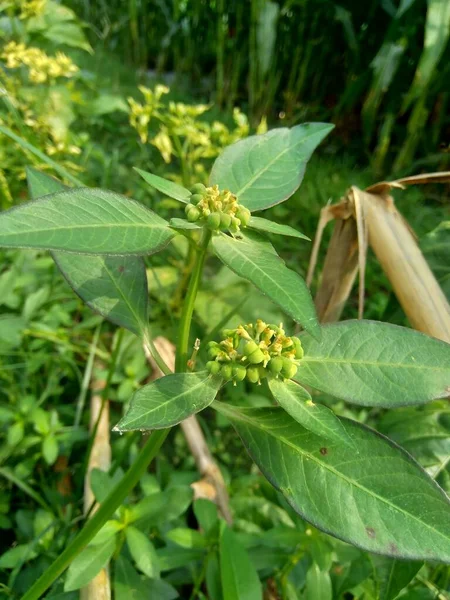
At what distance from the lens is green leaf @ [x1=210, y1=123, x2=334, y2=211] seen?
21.1 inches

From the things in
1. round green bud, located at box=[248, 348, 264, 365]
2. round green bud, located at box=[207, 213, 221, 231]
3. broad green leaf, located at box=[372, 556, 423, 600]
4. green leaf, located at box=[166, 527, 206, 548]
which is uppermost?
round green bud, located at box=[207, 213, 221, 231]

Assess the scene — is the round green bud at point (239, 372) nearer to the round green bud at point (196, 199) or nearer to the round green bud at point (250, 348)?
the round green bud at point (250, 348)

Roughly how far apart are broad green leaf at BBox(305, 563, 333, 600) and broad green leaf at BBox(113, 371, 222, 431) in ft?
1.33

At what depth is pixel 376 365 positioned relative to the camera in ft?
1.52

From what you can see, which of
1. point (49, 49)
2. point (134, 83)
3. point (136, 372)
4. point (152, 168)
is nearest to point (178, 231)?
point (136, 372)

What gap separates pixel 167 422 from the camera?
400 millimetres

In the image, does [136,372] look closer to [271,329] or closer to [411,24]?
[271,329]

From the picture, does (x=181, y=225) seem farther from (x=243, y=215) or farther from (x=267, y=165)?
(x=267, y=165)

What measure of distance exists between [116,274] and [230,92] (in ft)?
8.79

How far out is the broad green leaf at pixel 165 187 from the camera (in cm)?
49

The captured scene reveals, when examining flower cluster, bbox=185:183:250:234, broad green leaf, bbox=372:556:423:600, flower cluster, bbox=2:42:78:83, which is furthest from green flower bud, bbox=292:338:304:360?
flower cluster, bbox=2:42:78:83

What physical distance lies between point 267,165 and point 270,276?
0.58 ft

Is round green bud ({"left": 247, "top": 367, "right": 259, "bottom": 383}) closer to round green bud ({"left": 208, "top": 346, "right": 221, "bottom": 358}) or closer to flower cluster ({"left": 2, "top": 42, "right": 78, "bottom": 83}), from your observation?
round green bud ({"left": 208, "top": 346, "right": 221, "bottom": 358})

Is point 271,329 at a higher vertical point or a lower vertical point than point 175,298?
higher
